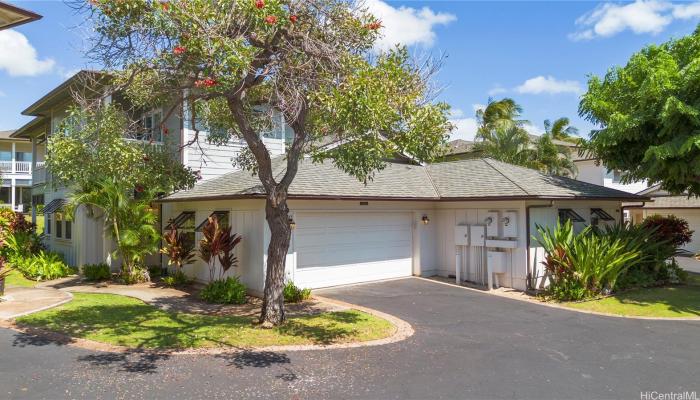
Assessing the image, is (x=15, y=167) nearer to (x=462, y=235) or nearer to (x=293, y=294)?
(x=293, y=294)

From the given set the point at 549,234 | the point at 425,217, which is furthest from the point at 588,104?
the point at 425,217

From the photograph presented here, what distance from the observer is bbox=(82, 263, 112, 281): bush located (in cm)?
1503

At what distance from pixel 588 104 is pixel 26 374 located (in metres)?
15.4

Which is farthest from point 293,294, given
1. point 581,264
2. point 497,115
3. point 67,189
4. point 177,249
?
point 497,115

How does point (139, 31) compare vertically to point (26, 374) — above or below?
above

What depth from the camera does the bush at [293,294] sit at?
37.7 ft

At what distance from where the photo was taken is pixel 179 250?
1385 cm

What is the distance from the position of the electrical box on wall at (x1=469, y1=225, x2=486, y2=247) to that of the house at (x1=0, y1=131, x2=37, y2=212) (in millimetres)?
34655

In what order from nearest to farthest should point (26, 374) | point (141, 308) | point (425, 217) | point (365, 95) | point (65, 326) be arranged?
point (26, 374) < point (365, 95) < point (65, 326) < point (141, 308) < point (425, 217)

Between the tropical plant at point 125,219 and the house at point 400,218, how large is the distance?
866mm

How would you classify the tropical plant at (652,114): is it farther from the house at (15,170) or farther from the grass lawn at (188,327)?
the house at (15,170)

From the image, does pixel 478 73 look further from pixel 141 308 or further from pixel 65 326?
pixel 65 326

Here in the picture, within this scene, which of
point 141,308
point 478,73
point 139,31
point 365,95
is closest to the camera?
point 365,95

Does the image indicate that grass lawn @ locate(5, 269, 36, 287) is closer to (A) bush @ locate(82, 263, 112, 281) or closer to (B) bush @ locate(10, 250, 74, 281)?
(B) bush @ locate(10, 250, 74, 281)
